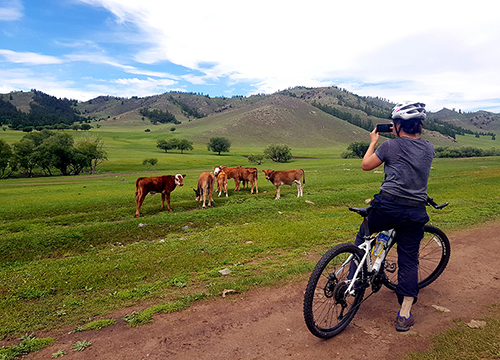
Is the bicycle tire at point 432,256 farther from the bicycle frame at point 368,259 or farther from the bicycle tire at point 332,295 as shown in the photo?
the bicycle tire at point 332,295

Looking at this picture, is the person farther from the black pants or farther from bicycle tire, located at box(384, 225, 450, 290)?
bicycle tire, located at box(384, 225, 450, 290)

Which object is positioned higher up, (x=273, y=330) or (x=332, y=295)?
(x=332, y=295)

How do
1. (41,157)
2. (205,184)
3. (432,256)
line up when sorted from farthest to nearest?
1. (41,157)
2. (205,184)
3. (432,256)

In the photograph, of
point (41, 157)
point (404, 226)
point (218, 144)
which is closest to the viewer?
point (404, 226)

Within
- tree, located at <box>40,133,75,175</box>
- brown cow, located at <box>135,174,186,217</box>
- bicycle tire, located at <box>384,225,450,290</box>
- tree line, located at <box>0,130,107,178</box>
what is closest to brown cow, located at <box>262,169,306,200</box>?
brown cow, located at <box>135,174,186,217</box>

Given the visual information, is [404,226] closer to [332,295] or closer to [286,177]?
[332,295]

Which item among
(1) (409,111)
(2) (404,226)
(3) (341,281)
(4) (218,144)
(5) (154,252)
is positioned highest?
(4) (218,144)

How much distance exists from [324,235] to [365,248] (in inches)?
230

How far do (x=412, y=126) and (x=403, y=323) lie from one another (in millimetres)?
3339

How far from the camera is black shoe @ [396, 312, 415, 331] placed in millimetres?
4586

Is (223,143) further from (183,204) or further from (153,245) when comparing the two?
(153,245)

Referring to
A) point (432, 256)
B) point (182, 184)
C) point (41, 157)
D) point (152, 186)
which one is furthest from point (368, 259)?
point (41, 157)

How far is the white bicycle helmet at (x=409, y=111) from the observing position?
179 inches

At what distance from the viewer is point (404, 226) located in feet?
14.9
